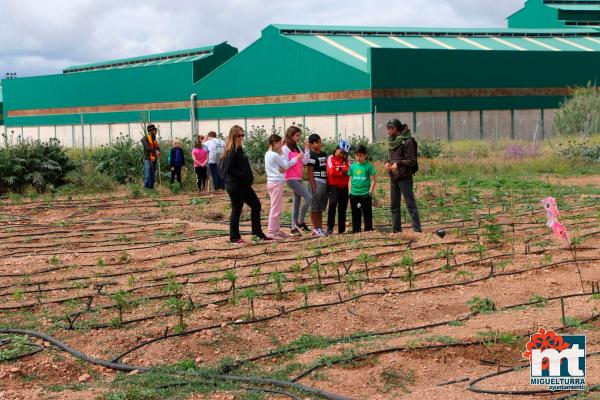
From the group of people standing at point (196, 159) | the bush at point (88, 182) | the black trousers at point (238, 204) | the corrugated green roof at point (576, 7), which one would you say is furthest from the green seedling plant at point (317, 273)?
the corrugated green roof at point (576, 7)

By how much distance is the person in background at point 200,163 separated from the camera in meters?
19.2

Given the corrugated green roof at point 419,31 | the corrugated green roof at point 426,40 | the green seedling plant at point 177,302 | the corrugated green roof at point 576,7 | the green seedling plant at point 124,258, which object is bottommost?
the green seedling plant at point 177,302

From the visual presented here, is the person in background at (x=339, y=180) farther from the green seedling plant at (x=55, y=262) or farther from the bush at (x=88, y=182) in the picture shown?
the bush at (x=88, y=182)

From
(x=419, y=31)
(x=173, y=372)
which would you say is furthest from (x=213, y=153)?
(x=419, y=31)

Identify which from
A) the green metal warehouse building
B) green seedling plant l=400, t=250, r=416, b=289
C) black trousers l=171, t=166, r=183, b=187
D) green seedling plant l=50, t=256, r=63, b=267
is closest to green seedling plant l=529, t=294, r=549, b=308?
green seedling plant l=400, t=250, r=416, b=289

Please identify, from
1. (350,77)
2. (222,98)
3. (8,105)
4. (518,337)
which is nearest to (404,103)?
(350,77)

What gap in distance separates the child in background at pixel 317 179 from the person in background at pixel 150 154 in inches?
300

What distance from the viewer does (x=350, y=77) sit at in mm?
35500

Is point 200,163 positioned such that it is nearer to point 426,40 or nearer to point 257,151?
point 257,151

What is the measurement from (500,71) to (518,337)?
3317cm

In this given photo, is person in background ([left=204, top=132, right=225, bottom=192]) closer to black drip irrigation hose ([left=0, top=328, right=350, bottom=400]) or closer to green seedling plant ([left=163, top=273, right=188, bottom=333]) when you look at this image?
green seedling plant ([left=163, top=273, right=188, bottom=333])

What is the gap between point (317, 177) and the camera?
12.0m

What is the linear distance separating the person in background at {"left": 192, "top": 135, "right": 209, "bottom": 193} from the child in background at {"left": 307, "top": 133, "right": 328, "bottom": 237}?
7398 mm

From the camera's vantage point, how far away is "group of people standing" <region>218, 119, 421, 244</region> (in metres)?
11.4
